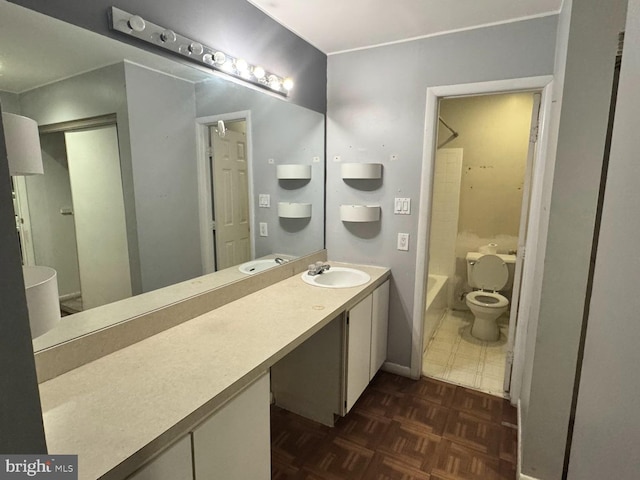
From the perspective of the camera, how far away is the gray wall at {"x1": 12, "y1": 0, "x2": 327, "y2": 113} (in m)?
1.10

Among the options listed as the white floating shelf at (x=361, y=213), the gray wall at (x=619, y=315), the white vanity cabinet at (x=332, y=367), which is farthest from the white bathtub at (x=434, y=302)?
the gray wall at (x=619, y=315)

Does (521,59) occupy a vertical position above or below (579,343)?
above

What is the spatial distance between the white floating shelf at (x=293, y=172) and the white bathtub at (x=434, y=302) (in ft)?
4.97

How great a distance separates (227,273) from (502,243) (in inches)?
117

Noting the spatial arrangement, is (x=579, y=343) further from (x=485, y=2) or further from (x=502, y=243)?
(x=502, y=243)

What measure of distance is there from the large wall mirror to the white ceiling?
46 cm

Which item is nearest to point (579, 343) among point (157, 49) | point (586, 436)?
point (586, 436)

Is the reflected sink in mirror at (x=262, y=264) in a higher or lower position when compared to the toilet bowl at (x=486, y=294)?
higher

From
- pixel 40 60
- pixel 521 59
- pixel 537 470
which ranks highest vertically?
pixel 521 59

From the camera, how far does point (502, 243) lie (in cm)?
354

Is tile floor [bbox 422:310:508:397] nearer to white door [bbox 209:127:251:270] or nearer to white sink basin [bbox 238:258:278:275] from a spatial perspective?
white sink basin [bbox 238:258:278:275]

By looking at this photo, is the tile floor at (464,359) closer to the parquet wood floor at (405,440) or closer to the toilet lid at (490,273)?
the parquet wood floor at (405,440)

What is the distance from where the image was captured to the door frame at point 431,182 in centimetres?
192

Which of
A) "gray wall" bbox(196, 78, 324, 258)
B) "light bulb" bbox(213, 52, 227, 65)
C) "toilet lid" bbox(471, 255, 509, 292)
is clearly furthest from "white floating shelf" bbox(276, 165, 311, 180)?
"toilet lid" bbox(471, 255, 509, 292)
